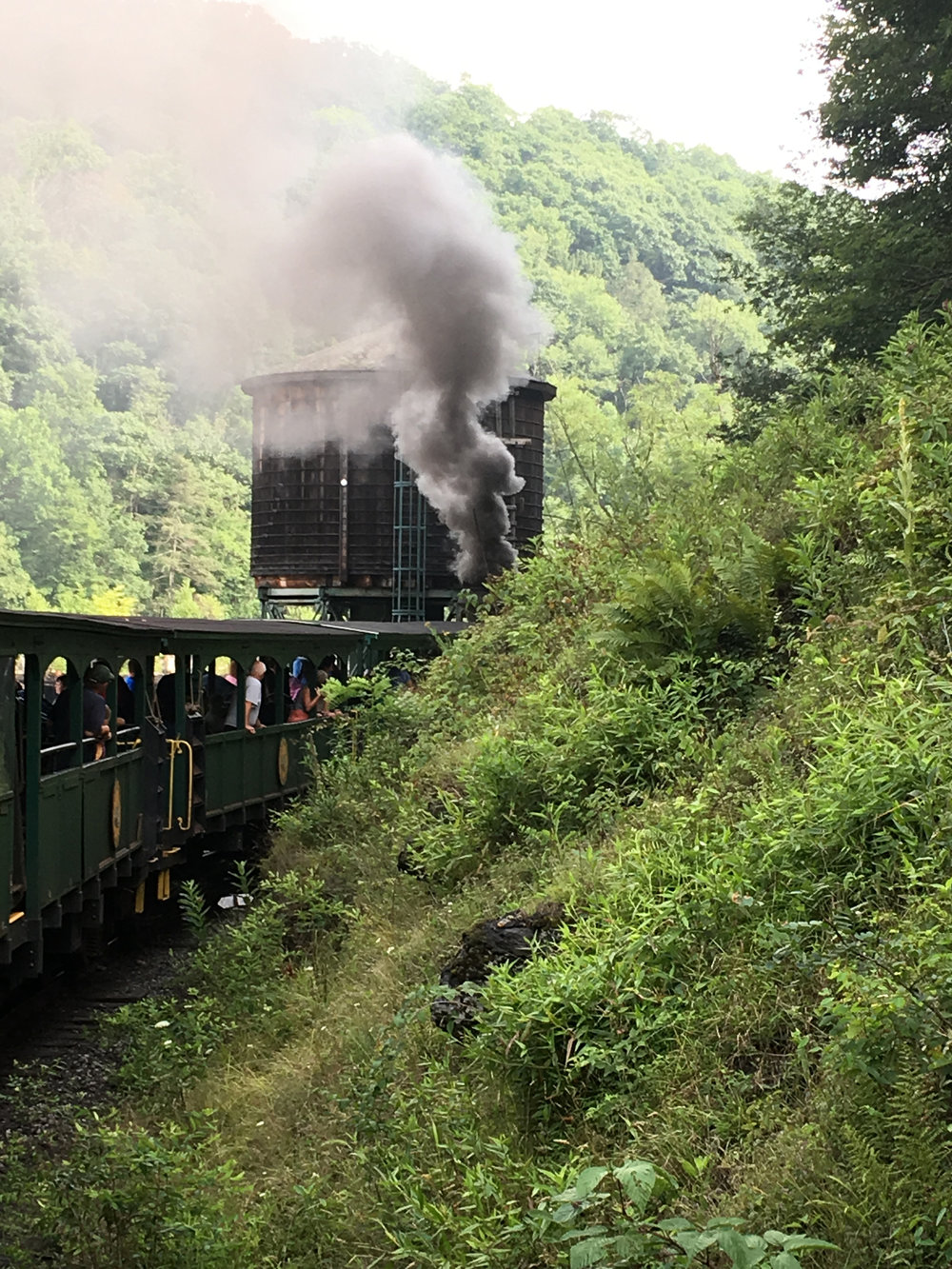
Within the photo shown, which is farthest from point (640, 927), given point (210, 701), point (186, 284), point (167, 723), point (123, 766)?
point (186, 284)

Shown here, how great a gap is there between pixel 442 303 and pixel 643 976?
22305 millimetres

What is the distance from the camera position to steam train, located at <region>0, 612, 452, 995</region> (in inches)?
306

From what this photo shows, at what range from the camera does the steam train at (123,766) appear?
25.5ft

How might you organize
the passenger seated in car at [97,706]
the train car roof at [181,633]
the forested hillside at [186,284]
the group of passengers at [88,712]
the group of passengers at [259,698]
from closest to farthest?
the train car roof at [181,633]
the group of passengers at [88,712]
the passenger seated in car at [97,706]
the group of passengers at [259,698]
the forested hillside at [186,284]

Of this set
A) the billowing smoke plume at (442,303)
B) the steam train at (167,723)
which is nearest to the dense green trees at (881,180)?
the steam train at (167,723)

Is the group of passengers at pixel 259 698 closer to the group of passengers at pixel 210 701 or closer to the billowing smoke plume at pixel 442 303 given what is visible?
the group of passengers at pixel 210 701

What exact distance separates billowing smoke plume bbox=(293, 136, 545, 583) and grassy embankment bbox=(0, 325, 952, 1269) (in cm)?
1534

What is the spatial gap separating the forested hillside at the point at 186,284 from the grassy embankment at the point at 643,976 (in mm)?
14490

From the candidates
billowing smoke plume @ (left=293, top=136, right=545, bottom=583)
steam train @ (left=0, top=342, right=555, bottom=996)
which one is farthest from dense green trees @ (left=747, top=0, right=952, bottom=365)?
billowing smoke plume @ (left=293, top=136, right=545, bottom=583)

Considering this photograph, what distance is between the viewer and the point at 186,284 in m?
58.1

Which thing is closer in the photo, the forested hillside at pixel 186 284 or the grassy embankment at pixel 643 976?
the grassy embankment at pixel 643 976

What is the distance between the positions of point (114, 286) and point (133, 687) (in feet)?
200

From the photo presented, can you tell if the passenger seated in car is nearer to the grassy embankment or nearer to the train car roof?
the train car roof

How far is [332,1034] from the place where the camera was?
7270 mm
